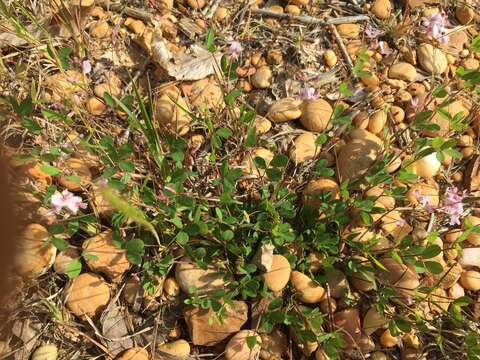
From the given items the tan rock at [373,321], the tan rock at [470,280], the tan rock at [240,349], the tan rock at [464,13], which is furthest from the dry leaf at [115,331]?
the tan rock at [464,13]

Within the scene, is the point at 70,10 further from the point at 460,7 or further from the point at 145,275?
the point at 460,7

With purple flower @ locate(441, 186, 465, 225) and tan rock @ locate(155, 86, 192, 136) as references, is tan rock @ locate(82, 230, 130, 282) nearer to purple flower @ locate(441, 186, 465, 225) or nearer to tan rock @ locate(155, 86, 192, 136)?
tan rock @ locate(155, 86, 192, 136)

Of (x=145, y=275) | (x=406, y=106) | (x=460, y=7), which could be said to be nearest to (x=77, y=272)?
(x=145, y=275)

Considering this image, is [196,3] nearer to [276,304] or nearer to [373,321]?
[276,304]

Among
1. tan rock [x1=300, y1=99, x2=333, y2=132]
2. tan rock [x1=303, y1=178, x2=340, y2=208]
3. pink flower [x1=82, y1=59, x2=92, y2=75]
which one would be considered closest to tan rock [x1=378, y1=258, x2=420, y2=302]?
tan rock [x1=303, y1=178, x2=340, y2=208]

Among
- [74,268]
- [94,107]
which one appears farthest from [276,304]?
[94,107]

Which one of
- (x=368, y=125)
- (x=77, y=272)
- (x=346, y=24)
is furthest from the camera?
(x=346, y=24)
